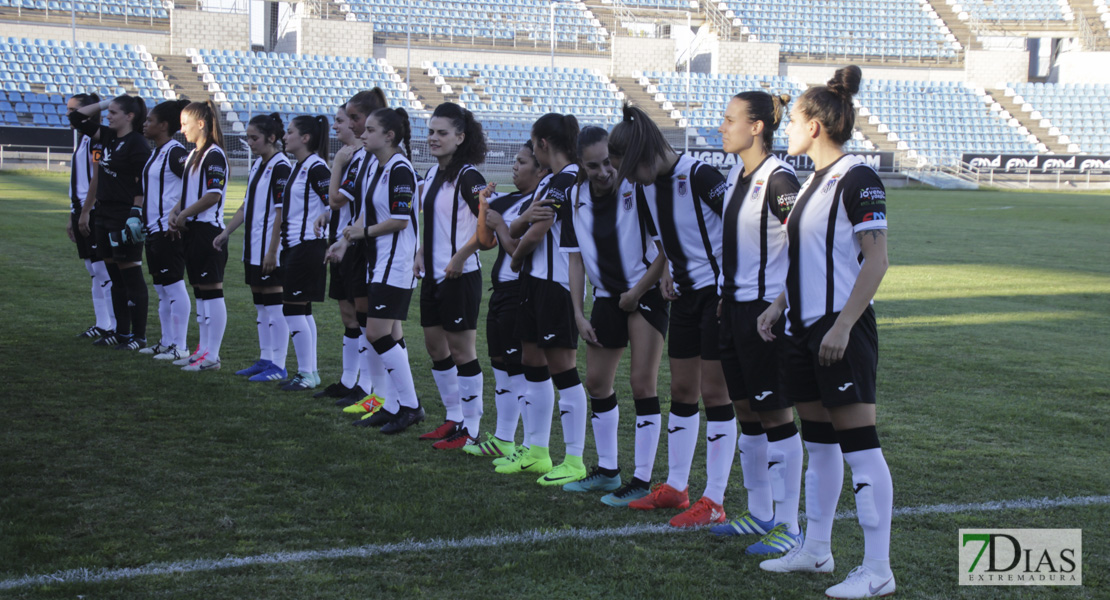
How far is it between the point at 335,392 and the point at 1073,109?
48435 millimetres

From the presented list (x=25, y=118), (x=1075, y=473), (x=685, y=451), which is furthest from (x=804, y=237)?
(x=25, y=118)

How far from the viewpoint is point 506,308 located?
210 inches

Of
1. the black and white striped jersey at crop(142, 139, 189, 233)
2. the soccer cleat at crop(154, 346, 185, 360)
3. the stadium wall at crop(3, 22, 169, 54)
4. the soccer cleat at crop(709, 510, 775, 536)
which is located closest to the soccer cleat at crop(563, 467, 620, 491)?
the soccer cleat at crop(709, 510, 775, 536)

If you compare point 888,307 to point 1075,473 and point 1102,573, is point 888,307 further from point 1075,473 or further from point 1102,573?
point 1102,573

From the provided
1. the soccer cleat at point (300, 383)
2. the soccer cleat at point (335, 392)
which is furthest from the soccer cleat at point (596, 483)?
the soccer cleat at point (300, 383)

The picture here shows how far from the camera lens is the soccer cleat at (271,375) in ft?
24.1

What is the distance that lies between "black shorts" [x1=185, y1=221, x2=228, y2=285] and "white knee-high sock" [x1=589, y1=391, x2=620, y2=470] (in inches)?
161

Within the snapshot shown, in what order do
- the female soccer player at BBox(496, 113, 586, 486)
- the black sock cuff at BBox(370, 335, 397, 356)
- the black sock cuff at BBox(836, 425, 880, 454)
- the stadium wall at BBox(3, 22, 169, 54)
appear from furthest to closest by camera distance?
the stadium wall at BBox(3, 22, 169, 54) < the black sock cuff at BBox(370, 335, 397, 356) < the female soccer player at BBox(496, 113, 586, 486) < the black sock cuff at BBox(836, 425, 880, 454)

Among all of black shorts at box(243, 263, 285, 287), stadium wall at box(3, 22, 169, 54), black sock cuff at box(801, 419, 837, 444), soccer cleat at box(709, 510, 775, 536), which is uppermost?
stadium wall at box(3, 22, 169, 54)

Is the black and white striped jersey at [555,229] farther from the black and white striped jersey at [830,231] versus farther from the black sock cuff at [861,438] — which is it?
the black sock cuff at [861,438]

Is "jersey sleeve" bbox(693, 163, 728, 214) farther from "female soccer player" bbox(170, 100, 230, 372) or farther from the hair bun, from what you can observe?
"female soccer player" bbox(170, 100, 230, 372)

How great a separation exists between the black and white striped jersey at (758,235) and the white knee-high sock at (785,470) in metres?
0.59

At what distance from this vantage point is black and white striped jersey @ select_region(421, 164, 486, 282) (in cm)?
567

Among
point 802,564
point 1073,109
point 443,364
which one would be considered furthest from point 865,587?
point 1073,109
